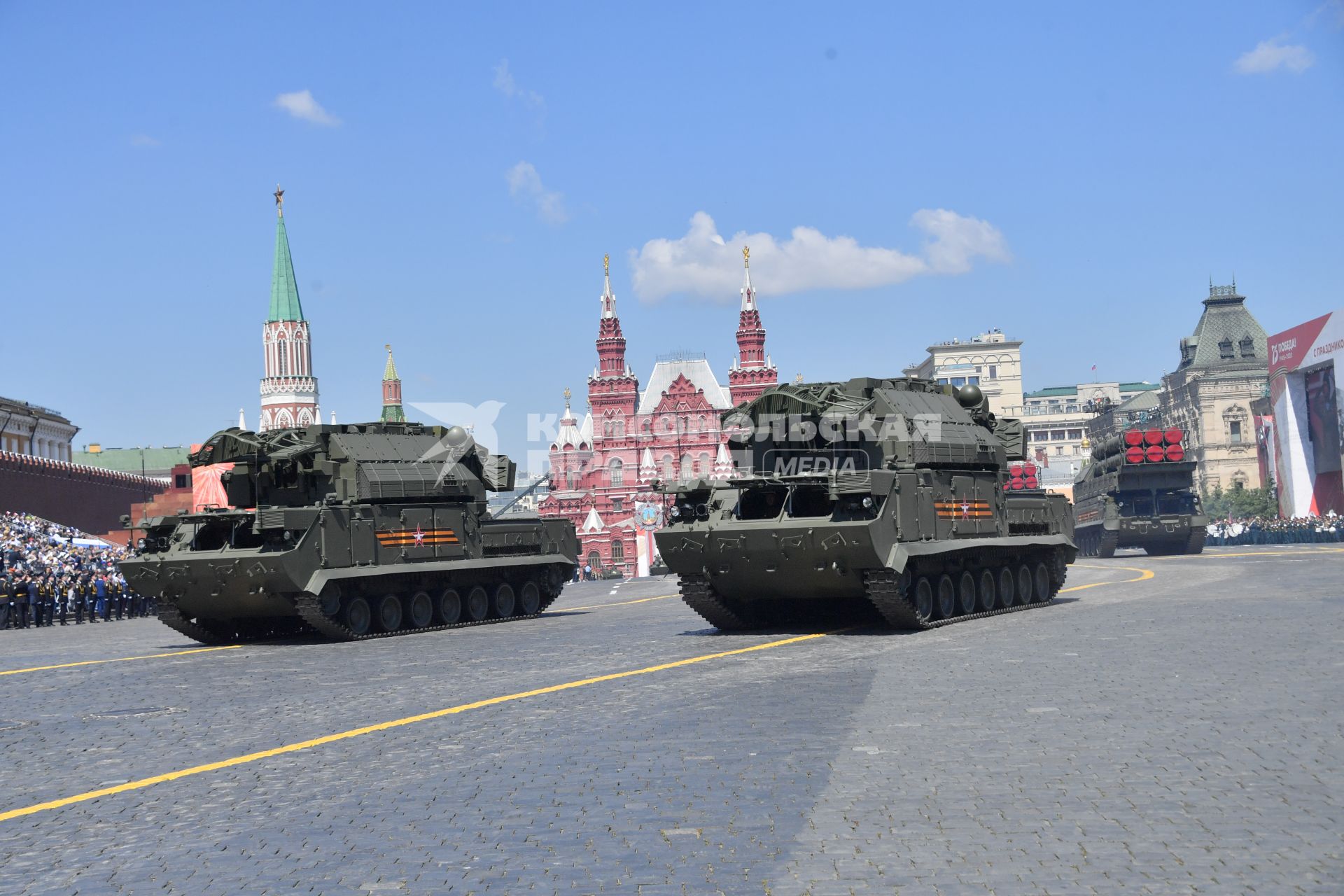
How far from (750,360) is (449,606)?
10842cm

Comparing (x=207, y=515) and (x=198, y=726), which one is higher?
(x=207, y=515)

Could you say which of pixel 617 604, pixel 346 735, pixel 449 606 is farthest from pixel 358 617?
pixel 346 735

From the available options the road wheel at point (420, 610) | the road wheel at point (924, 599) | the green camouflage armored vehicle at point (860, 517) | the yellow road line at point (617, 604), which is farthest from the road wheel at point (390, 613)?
the road wheel at point (924, 599)

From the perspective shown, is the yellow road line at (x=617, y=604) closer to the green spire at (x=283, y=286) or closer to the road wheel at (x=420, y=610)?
the road wheel at (x=420, y=610)

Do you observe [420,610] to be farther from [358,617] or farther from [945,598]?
[945,598]

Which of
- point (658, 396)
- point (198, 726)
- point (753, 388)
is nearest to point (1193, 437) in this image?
point (753, 388)

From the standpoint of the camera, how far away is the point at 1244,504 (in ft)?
316

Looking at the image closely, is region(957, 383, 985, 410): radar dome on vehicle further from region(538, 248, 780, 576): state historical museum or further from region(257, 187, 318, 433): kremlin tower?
region(257, 187, 318, 433): kremlin tower

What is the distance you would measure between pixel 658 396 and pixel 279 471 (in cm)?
11334

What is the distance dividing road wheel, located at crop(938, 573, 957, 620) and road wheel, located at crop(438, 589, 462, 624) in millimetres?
9328

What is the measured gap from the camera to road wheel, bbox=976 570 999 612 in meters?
24.0

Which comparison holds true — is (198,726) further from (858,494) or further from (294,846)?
(858,494)

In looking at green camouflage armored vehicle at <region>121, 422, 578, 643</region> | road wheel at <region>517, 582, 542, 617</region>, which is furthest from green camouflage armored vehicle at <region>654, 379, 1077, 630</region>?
road wheel at <region>517, 582, 542, 617</region>

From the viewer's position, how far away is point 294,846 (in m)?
8.75
